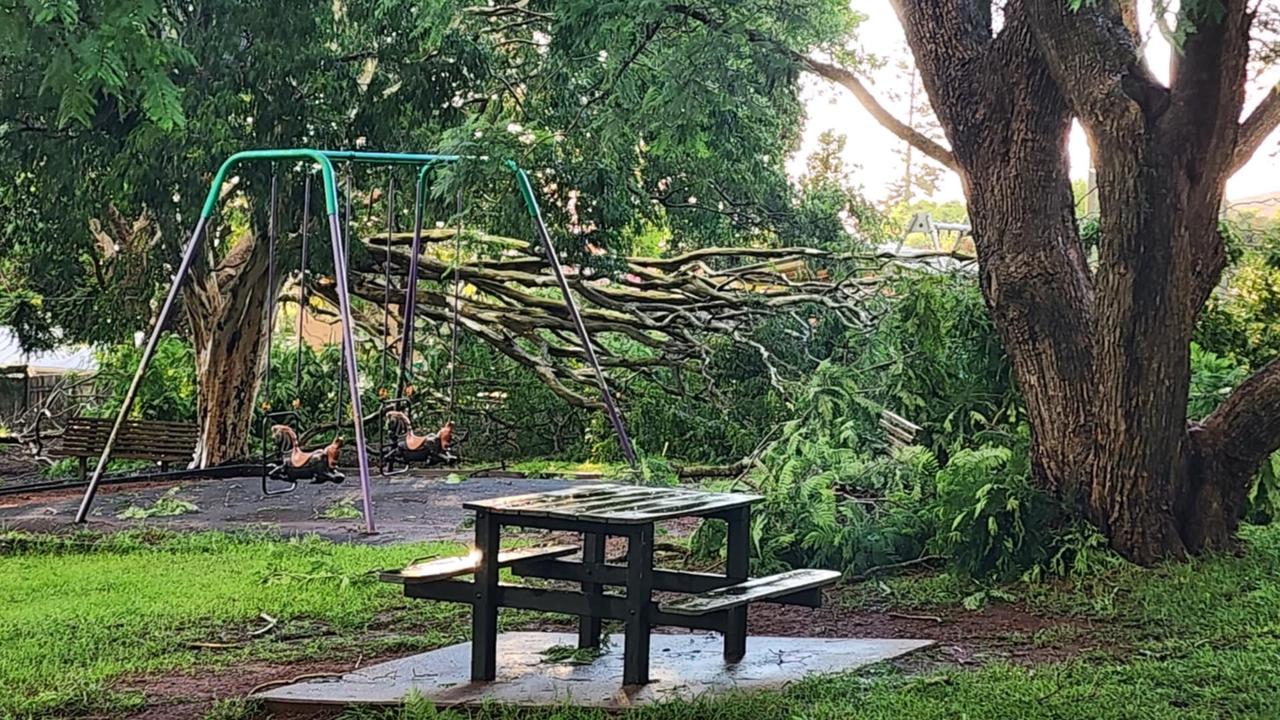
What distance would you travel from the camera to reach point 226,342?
13875mm

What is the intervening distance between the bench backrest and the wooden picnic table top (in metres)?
8.10

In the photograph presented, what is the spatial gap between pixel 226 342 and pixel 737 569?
1031 centimetres

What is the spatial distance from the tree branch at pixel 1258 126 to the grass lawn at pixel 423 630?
2.08 meters

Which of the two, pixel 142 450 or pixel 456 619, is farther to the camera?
pixel 142 450

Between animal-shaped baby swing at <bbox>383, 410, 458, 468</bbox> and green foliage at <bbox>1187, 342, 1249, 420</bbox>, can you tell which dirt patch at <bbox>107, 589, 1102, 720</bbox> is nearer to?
animal-shaped baby swing at <bbox>383, 410, 458, 468</bbox>

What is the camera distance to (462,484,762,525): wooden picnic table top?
171 inches

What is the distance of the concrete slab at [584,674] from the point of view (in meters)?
4.20

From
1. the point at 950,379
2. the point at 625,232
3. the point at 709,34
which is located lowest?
the point at 950,379

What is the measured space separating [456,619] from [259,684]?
1.41 meters

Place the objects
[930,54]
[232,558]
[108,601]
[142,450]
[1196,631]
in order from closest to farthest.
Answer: [1196,631]
[108,601]
[930,54]
[232,558]
[142,450]

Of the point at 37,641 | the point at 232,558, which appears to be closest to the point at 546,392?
the point at 232,558

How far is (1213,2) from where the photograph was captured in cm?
526

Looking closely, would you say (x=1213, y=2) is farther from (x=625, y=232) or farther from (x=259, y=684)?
A: (x=625, y=232)

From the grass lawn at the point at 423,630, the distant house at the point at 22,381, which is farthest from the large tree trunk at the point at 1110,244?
the distant house at the point at 22,381
